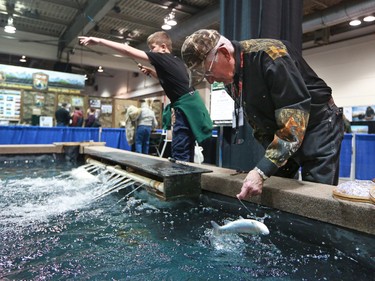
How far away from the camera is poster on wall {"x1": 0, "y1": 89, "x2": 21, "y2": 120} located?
34.6ft

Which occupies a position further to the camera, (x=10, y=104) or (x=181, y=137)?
(x=10, y=104)

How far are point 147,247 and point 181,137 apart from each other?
5.49ft

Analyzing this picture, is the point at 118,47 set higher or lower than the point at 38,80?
lower

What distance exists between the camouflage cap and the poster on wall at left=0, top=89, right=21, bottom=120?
37.1 ft

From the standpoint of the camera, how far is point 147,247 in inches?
49.3

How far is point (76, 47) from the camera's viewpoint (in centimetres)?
1190

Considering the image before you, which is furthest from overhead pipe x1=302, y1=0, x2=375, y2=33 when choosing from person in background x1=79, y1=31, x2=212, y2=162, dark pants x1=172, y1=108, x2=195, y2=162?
dark pants x1=172, y1=108, x2=195, y2=162

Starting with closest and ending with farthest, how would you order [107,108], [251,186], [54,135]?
[251,186] → [54,135] → [107,108]

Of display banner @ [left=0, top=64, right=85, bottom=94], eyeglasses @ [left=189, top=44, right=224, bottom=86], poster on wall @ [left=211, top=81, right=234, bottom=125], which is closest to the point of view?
eyeglasses @ [left=189, top=44, right=224, bottom=86]

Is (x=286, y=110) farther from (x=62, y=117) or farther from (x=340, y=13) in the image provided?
(x=62, y=117)

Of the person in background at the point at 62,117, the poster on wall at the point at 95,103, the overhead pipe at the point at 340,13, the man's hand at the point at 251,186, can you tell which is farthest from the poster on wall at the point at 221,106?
the poster on wall at the point at 95,103

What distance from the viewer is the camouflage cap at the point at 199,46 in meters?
1.42

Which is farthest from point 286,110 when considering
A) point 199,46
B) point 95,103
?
point 95,103

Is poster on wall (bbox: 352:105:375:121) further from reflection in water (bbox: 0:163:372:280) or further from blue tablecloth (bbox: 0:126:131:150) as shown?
reflection in water (bbox: 0:163:372:280)
